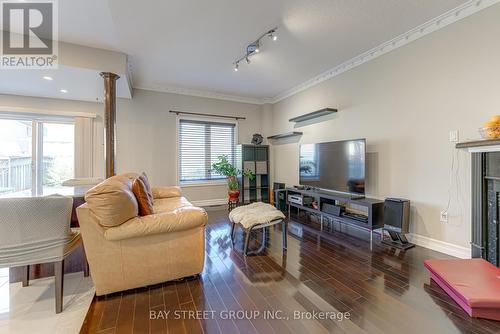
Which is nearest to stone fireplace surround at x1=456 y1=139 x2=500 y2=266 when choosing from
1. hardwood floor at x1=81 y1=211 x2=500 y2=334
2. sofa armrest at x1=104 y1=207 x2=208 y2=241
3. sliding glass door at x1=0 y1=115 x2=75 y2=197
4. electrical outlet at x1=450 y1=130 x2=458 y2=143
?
electrical outlet at x1=450 y1=130 x2=458 y2=143

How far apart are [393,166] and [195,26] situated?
3.23 m

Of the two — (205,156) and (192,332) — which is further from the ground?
(205,156)

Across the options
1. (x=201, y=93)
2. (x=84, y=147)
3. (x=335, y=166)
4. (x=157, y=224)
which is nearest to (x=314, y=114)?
(x=335, y=166)

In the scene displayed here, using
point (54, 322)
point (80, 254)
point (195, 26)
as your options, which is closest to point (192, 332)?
point (54, 322)

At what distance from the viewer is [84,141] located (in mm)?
4492

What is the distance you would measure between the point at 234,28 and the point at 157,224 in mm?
2486

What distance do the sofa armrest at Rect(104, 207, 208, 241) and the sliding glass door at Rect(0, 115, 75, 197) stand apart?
3.71 m

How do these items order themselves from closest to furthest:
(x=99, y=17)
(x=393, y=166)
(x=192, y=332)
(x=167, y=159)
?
(x=192, y=332) → (x=99, y=17) → (x=393, y=166) → (x=167, y=159)

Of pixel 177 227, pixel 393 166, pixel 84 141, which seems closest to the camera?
pixel 177 227

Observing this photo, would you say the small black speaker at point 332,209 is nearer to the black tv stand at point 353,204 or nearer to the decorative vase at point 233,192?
the black tv stand at point 353,204

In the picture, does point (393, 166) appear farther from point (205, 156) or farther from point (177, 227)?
point (205, 156)

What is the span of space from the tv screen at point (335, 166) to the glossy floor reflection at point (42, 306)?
10.9 feet

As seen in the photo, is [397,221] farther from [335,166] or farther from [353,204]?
[335,166]

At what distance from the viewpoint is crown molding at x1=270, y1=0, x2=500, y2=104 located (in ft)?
7.78
